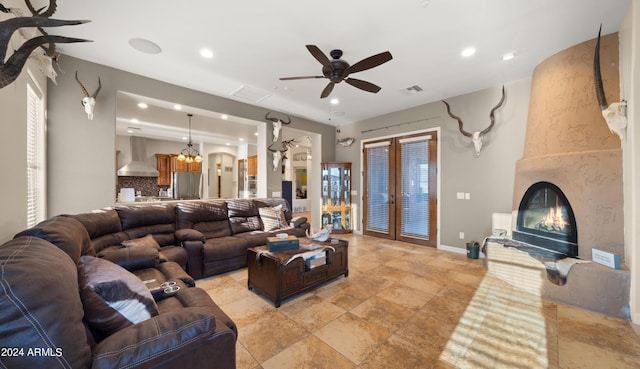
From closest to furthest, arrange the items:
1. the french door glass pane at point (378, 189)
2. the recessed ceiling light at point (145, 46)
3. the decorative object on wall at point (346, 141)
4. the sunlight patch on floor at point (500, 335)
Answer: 1. the sunlight patch on floor at point (500, 335)
2. the recessed ceiling light at point (145, 46)
3. the french door glass pane at point (378, 189)
4. the decorative object on wall at point (346, 141)

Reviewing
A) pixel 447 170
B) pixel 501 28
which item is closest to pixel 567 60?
pixel 501 28

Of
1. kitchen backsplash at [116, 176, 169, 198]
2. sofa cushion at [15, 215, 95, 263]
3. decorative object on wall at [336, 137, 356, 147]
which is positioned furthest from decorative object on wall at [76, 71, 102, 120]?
decorative object on wall at [336, 137, 356, 147]

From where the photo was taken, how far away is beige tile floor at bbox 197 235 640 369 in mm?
1738

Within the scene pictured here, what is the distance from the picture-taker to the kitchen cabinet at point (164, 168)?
7.42m

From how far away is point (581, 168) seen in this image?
8.69ft

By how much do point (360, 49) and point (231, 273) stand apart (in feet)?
11.5

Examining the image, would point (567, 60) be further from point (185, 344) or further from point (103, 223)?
point (103, 223)

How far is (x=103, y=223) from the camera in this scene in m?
2.53

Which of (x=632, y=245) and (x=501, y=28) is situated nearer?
(x=632, y=245)

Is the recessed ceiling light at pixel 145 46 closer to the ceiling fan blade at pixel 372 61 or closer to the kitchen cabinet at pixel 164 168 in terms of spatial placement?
the ceiling fan blade at pixel 372 61

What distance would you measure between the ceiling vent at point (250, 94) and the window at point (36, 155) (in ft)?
7.87

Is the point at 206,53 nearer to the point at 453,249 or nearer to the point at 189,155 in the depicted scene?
the point at 189,155

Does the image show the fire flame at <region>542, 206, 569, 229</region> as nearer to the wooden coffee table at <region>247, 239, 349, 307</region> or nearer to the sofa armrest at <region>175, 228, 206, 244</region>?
the wooden coffee table at <region>247, 239, 349, 307</region>

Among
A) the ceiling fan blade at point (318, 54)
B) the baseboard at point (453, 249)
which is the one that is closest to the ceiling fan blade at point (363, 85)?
the ceiling fan blade at point (318, 54)
